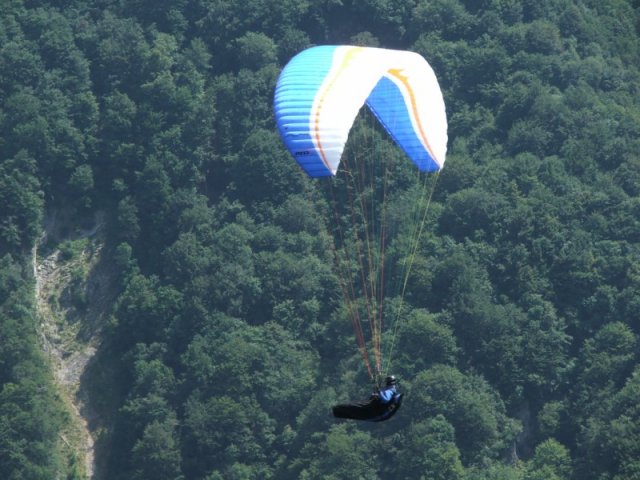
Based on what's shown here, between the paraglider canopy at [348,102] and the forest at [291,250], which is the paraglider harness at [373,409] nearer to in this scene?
the paraglider canopy at [348,102]

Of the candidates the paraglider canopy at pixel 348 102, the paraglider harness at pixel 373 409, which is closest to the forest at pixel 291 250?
the paraglider canopy at pixel 348 102

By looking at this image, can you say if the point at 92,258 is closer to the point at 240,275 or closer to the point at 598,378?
the point at 240,275

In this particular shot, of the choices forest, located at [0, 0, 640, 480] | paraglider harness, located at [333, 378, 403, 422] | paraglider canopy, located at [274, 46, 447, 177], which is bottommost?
forest, located at [0, 0, 640, 480]

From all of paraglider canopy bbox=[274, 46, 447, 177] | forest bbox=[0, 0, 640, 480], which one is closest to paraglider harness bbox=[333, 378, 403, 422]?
paraglider canopy bbox=[274, 46, 447, 177]

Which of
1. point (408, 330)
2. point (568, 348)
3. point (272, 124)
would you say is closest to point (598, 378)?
point (568, 348)

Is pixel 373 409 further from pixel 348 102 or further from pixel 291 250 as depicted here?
pixel 291 250

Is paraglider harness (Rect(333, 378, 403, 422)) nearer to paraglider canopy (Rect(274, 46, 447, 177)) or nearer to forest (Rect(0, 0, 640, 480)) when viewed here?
paraglider canopy (Rect(274, 46, 447, 177))

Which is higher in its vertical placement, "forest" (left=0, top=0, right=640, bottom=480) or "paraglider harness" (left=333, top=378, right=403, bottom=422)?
"paraglider harness" (left=333, top=378, right=403, bottom=422)

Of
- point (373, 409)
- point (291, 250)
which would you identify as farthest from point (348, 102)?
point (291, 250)
